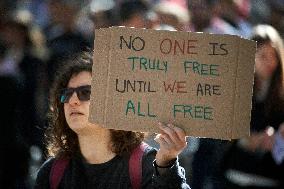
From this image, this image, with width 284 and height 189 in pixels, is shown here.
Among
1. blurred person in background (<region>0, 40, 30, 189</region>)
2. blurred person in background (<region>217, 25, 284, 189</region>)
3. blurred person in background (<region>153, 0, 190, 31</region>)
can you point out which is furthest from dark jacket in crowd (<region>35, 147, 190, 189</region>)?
blurred person in background (<region>0, 40, 30, 189</region>)

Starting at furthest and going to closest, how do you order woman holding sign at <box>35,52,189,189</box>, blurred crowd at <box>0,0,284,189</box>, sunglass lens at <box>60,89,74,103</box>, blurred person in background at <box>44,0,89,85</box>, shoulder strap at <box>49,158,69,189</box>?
blurred person in background at <box>44,0,89,85</box> < blurred crowd at <box>0,0,284,189</box> < sunglass lens at <box>60,89,74,103</box> < shoulder strap at <box>49,158,69,189</box> < woman holding sign at <box>35,52,189,189</box>

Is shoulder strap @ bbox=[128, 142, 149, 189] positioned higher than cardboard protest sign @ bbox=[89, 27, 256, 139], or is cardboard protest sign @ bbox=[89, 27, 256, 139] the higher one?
cardboard protest sign @ bbox=[89, 27, 256, 139]

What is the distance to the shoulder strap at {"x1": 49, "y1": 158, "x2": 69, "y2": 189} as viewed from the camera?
3.19m

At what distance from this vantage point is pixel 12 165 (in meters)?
5.62

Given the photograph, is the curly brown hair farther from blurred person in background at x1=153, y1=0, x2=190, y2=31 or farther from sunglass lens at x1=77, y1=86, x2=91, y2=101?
blurred person in background at x1=153, y1=0, x2=190, y2=31

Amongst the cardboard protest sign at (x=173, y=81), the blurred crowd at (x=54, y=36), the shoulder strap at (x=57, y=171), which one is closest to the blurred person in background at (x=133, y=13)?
the blurred crowd at (x=54, y=36)

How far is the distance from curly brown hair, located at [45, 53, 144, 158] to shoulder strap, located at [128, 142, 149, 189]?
2.4 inches

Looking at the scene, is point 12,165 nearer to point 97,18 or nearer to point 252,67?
point 97,18

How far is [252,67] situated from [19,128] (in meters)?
2.95

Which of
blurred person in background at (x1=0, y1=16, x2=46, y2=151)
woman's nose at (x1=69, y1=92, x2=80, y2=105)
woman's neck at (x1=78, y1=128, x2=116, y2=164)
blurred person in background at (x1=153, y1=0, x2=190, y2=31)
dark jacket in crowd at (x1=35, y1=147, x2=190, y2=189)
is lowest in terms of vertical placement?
dark jacket in crowd at (x1=35, y1=147, x2=190, y2=189)

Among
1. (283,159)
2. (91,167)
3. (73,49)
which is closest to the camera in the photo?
(91,167)

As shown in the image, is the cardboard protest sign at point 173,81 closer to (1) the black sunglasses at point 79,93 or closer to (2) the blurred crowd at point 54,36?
(1) the black sunglasses at point 79,93

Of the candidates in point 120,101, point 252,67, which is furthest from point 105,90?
point 252,67

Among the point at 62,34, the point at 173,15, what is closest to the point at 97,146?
the point at 173,15
